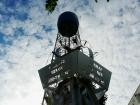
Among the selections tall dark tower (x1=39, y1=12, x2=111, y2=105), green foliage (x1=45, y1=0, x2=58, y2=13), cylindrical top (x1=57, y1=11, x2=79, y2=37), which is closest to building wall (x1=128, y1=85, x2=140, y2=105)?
tall dark tower (x1=39, y1=12, x2=111, y2=105)

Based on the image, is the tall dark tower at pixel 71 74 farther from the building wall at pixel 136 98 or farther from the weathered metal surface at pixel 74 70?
the building wall at pixel 136 98

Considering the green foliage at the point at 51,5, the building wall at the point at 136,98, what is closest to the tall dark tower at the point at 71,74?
the building wall at the point at 136,98

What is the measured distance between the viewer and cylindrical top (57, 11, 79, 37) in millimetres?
30250

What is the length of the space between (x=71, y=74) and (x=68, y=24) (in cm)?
600

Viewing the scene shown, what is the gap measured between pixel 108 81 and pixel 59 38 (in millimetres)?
8208

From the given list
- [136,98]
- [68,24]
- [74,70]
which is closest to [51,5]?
[74,70]

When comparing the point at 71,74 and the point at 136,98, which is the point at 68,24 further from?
the point at 136,98

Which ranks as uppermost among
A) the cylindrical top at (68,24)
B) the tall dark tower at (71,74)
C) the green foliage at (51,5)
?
the cylindrical top at (68,24)

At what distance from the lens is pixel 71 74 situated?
94.4 feet

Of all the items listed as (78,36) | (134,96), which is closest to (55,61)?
(78,36)

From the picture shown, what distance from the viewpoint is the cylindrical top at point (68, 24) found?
3025 cm

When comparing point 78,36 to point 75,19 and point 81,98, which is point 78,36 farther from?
point 81,98

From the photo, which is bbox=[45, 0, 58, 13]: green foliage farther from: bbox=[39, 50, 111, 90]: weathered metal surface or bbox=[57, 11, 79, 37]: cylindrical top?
bbox=[57, 11, 79, 37]: cylindrical top

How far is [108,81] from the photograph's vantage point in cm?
3152
